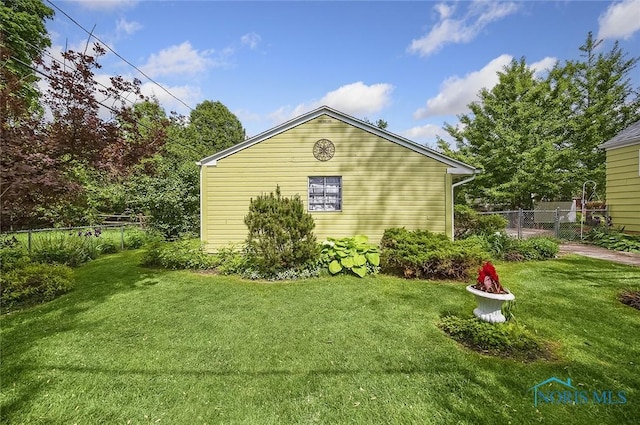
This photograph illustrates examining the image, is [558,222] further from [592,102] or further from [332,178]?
[592,102]

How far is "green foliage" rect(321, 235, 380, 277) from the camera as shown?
7.06 m

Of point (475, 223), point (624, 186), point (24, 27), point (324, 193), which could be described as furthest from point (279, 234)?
point (24, 27)

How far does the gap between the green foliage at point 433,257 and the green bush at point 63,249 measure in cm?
882

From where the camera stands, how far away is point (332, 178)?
912cm

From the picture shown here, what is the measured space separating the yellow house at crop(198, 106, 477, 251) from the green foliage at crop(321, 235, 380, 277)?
1.45 m

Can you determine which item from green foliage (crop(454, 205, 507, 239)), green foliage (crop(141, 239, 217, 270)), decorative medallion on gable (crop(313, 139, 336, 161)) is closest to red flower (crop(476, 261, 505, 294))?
decorative medallion on gable (crop(313, 139, 336, 161))

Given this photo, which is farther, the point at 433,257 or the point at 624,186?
the point at 624,186

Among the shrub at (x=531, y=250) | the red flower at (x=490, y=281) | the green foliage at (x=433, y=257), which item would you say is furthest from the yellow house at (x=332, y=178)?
the red flower at (x=490, y=281)

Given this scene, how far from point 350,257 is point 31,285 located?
21.1 ft

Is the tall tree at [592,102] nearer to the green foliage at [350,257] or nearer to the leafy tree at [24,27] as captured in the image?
the green foliage at [350,257]

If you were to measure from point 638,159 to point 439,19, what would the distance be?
818 cm

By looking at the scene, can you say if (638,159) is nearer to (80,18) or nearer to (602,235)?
(602,235)

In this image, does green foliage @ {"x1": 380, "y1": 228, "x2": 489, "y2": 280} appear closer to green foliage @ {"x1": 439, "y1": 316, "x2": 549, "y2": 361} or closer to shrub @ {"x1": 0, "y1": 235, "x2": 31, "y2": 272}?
green foliage @ {"x1": 439, "y1": 316, "x2": 549, "y2": 361}

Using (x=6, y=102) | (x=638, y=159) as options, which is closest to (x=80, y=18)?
(x=6, y=102)
